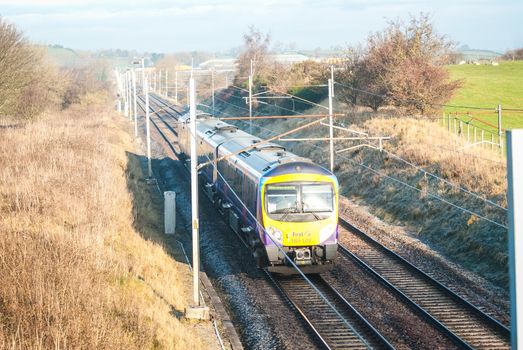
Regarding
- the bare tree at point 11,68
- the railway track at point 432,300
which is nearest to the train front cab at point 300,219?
the railway track at point 432,300

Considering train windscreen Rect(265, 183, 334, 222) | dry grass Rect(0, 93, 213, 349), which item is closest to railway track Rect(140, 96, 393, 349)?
train windscreen Rect(265, 183, 334, 222)

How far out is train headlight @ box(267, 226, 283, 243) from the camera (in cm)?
1571

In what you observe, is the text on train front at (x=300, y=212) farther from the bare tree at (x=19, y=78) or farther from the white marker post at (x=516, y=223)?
the bare tree at (x=19, y=78)

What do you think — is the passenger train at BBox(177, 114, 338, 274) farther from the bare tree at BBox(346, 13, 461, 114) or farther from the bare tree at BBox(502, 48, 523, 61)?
the bare tree at BBox(502, 48, 523, 61)

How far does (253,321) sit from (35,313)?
5.46 metres

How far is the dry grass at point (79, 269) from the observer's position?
9.53m

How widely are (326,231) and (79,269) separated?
6444 millimetres

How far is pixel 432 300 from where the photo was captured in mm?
14898

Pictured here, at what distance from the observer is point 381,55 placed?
38375 millimetres

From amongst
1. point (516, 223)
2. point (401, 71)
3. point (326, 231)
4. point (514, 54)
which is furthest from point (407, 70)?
point (514, 54)

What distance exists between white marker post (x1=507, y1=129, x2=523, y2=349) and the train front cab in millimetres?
11411

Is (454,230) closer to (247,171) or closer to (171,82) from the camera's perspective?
(247,171)

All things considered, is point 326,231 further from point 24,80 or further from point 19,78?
point 24,80

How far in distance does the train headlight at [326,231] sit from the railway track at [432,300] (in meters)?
1.81
